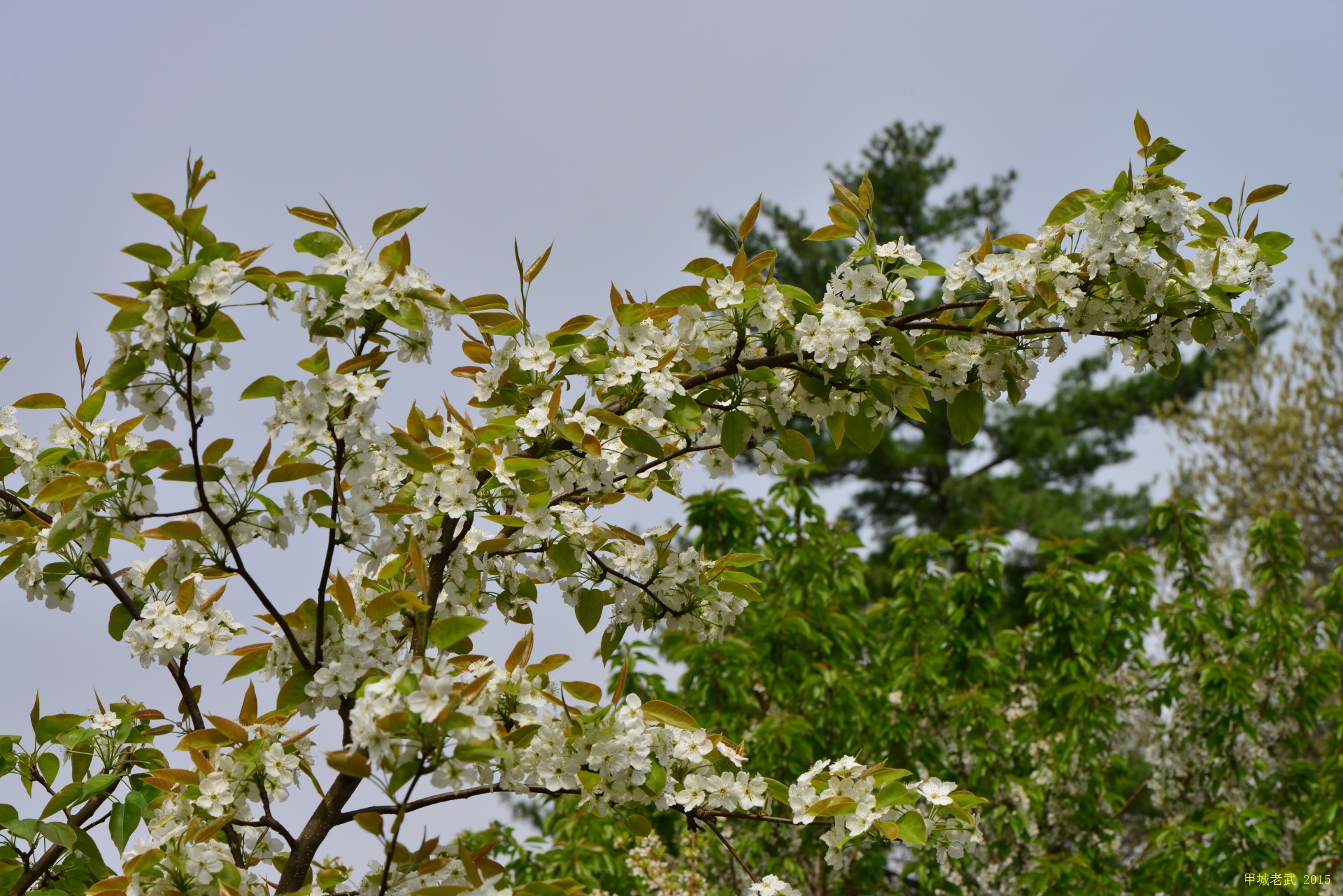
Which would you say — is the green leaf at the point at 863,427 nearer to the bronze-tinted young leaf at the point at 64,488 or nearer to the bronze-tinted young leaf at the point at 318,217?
the bronze-tinted young leaf at the point at 318,217

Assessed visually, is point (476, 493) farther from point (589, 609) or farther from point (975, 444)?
point (975, 444)

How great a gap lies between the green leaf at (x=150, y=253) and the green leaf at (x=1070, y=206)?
151 centimetres

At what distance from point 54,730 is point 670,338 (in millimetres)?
1501

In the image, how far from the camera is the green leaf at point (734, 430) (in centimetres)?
183

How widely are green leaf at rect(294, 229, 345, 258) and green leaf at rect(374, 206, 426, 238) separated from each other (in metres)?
0.07

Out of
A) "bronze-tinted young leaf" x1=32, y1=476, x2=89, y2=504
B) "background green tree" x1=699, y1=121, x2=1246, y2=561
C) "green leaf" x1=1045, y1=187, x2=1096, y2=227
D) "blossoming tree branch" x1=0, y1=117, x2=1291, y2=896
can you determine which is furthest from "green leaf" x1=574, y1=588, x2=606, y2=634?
"background green tree" x1=699, y1=121, x2=1246, y2=561

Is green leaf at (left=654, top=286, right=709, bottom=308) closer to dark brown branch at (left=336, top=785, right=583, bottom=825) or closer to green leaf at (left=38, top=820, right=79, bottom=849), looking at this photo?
dark brown branch at (left=336, top=785, right=583, bottom=825)

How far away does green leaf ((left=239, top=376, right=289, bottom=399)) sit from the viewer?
4.93ft

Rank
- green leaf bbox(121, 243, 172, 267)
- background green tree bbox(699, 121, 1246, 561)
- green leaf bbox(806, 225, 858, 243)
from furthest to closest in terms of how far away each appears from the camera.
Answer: background green tree bbox(699, 121, 1246, 561) < green leaf bbox(806, 225, 858, 243) < green leaf bbox(121, 243, 172, 267)

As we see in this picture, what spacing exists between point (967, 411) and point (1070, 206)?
0.42 meters

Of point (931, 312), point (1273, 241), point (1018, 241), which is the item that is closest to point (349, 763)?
point (931, 312)

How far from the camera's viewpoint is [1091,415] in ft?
48.0

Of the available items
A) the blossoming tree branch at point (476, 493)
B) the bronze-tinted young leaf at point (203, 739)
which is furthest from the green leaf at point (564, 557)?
the bronze-tinted young leaf at point (203, 739)

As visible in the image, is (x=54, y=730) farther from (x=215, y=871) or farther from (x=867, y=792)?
(x=867, y=792)
